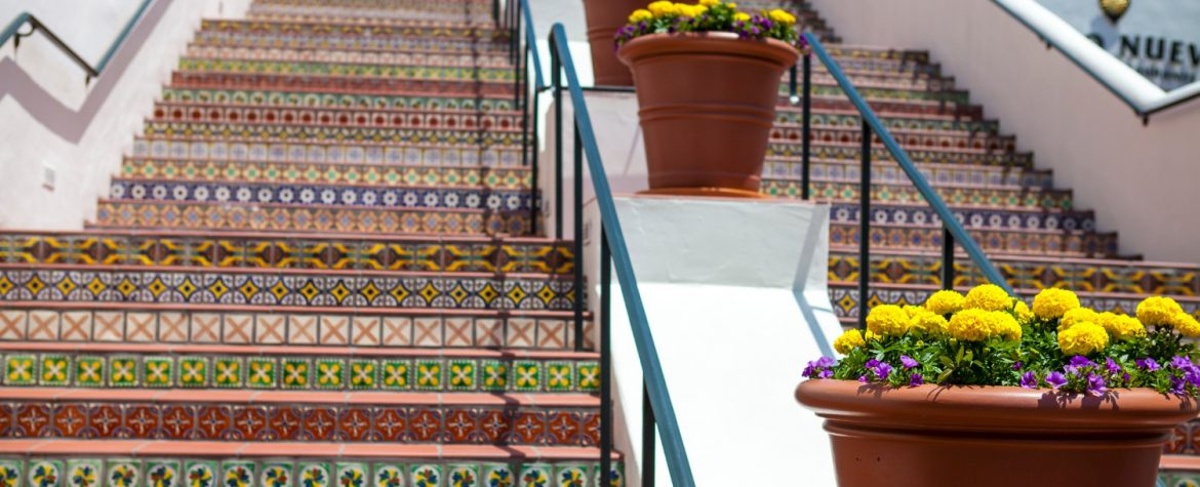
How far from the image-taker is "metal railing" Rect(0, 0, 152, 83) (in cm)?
545

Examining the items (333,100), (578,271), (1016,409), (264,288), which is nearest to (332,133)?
(333,100)

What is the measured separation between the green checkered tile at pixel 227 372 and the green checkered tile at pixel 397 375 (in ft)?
1.27

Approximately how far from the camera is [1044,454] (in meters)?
2.38

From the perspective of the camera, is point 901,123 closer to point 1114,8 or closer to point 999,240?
point 999,240

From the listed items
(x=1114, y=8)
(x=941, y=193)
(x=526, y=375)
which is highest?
(x=1114, y=8)

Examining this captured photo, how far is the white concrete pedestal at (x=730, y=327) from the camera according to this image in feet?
12.8

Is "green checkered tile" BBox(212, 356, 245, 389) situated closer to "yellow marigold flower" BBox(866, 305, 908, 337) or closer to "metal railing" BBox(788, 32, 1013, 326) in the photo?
"metal railing" BBox(788, 32, 1013, 326)

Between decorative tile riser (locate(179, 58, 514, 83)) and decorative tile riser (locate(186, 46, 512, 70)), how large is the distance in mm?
96

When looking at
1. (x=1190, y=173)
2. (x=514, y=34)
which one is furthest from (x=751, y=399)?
(x=514, y=34)

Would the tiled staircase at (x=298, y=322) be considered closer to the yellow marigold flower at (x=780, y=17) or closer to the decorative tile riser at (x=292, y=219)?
the decorative tile riser at (x=292, y=219)

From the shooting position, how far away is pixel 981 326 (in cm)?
243

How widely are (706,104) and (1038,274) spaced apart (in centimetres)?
154

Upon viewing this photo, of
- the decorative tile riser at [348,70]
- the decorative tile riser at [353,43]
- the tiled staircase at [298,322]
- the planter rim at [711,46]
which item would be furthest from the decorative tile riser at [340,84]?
the planter rim at [711,46]

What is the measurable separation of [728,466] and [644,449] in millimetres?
769
